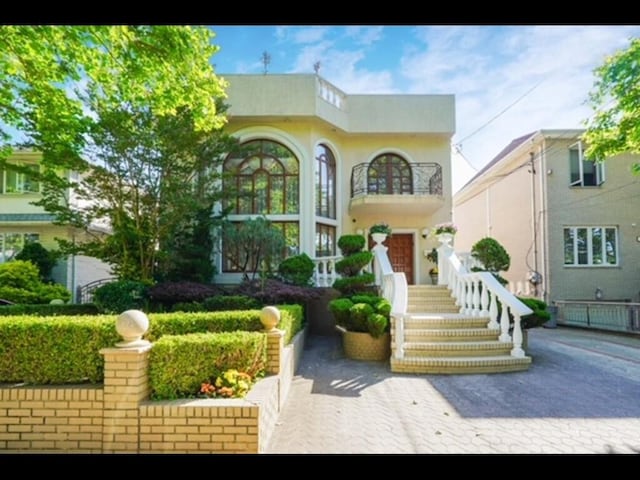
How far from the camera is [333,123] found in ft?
39.3

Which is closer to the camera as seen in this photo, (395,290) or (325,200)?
(395,290)

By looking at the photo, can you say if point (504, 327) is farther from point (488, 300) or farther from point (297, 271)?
point (297, 271)

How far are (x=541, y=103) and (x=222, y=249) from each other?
10438mm

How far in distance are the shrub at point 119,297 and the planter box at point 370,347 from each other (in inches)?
213

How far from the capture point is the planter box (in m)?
6.87

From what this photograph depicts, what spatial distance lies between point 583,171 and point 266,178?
39.6 feet

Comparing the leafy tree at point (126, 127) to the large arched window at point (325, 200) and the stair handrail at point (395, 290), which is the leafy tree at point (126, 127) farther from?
the stair handrail at point (395, 290)

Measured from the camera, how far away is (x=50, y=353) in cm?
343

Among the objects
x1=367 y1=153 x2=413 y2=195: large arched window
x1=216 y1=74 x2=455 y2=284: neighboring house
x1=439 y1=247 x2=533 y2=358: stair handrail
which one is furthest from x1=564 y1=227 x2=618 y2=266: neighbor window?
x1=439 y1=247 x2=533 y2=358: stair handrail

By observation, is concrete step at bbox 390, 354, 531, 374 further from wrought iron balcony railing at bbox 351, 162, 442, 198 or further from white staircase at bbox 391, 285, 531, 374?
wrought iron balcony railing at bbox 351, 162, 442, 198

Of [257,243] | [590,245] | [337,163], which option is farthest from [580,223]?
[257,243]

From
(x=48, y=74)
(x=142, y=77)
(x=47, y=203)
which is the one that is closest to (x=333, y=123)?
(x=142, y=77)

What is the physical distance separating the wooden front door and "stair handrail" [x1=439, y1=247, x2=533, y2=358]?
3640mm
